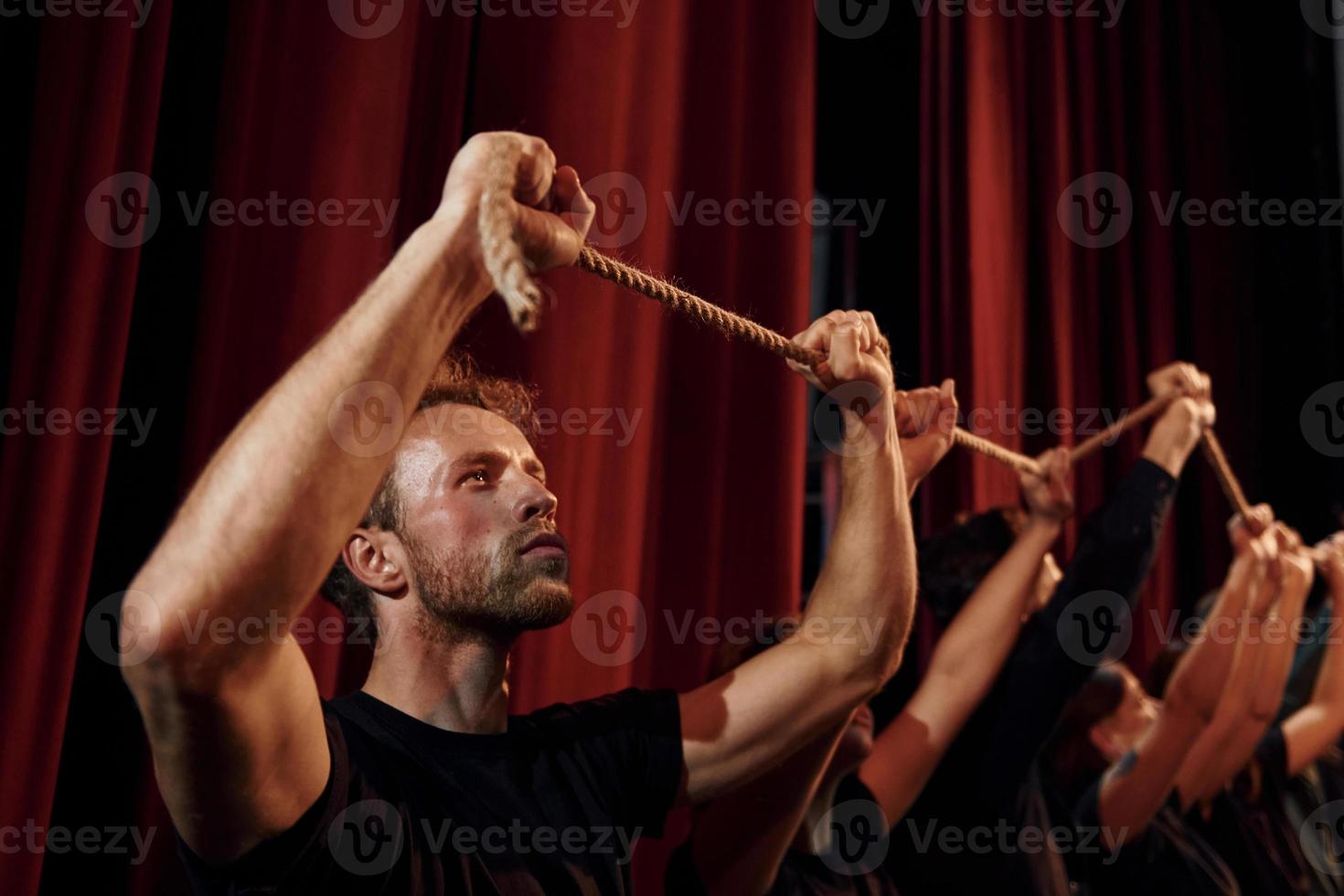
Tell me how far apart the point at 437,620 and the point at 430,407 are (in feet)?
0.72

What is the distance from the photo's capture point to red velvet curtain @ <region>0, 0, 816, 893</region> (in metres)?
1.17

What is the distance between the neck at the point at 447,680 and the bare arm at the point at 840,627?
202 mm

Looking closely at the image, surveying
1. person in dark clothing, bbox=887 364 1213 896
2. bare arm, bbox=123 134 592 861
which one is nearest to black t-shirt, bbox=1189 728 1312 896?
person in dark clothing, bbox=887 364 1213 896

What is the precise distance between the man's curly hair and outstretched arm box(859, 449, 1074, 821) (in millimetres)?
591

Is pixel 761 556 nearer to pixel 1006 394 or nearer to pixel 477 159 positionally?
pixel 1006 394

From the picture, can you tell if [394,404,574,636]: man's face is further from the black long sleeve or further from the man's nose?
the black long sleeve

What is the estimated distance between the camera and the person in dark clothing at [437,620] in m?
0.66

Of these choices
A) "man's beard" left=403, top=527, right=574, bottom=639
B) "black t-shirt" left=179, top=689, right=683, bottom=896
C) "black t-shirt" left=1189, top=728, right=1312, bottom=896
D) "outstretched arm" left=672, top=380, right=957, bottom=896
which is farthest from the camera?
"black t-shirt" left=1189, top=728, right=1312, bottom=896

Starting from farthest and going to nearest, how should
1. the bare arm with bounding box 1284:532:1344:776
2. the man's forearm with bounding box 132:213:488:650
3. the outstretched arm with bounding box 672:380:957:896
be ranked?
1. the bare arm with bounding box 1284:532:1344:776
2. the outstretched arm with bounding box 672:380:957:896
3. the man's forearm with bounding box 132:213:488:650

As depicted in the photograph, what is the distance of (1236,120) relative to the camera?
3438 millimetres

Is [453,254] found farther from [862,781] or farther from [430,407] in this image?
[862,781]

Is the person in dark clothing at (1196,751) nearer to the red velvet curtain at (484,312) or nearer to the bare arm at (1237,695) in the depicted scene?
the bare arm at (1237,695)

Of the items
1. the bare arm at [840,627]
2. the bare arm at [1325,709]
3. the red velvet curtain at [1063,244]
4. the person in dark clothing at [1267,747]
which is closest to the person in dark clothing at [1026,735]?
the bare arm at [840,627]

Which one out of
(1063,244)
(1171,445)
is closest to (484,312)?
(1171,445)
